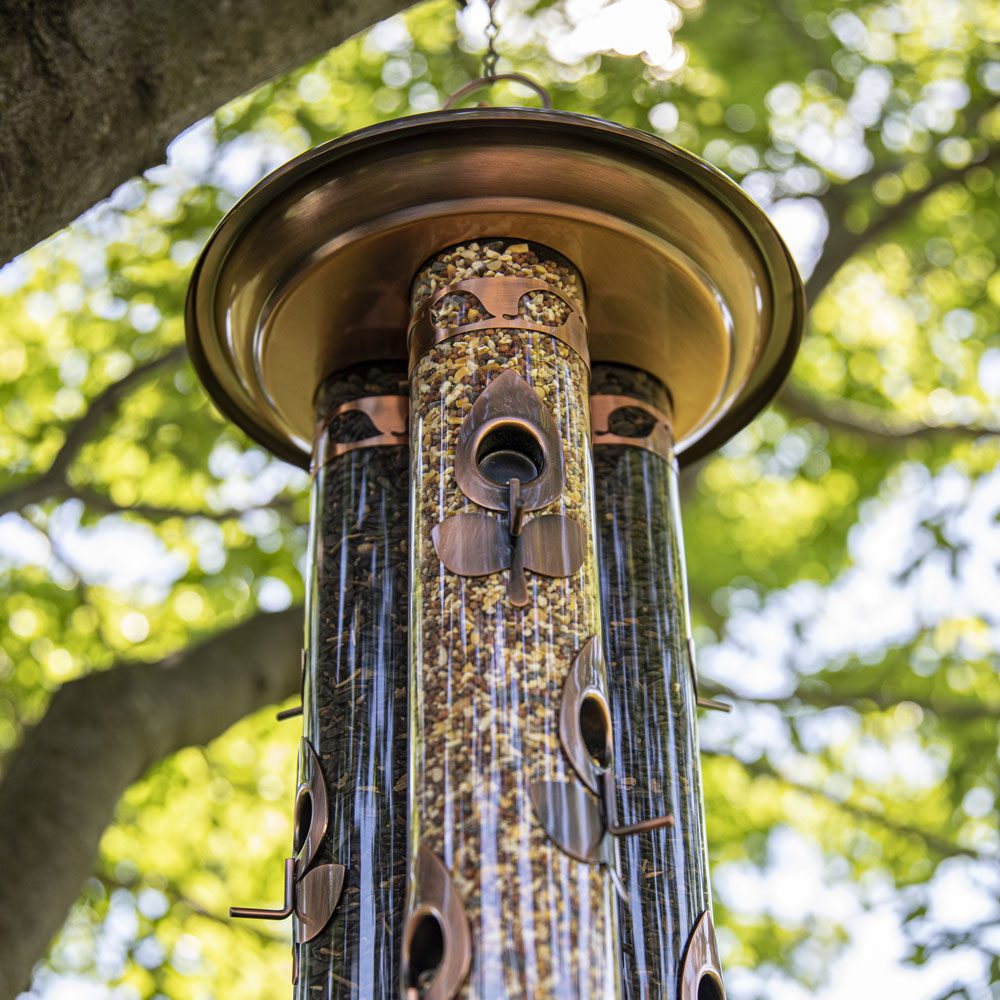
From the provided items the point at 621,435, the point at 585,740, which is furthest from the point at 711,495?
the point at 585,740

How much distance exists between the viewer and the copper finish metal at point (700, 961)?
2938 millimetres

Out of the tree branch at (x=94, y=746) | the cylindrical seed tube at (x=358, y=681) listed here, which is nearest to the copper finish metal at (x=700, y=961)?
the cylindrical seed tube at (x=358, y=681)

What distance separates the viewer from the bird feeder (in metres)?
2.54

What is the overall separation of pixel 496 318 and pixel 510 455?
11.6 inches

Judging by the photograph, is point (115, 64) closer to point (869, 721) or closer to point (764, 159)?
point (764, 159)

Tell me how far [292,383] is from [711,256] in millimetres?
1060

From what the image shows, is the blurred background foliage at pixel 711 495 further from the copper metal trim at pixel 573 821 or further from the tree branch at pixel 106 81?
the copper metal trim at pixel 573 821

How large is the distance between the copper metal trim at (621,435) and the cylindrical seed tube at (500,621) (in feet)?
1.19

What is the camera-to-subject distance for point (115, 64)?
3.16 meters

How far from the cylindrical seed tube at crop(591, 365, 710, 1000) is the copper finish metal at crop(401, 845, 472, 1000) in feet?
1.59

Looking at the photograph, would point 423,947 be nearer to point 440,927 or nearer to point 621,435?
point 440,927

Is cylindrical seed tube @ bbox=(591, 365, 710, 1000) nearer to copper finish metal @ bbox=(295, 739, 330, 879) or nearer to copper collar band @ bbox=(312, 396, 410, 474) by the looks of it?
copper collar band @ bbox=(312, 396, 410, 474)

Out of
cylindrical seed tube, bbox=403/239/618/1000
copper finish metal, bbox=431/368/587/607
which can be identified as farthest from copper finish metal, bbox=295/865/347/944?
copper finish metal, bbox=431/368/587/607

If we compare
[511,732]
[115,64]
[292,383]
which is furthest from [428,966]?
[115,64]
